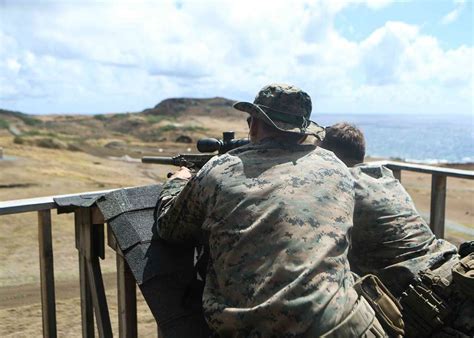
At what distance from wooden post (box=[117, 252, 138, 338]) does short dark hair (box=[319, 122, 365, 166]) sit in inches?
50.7

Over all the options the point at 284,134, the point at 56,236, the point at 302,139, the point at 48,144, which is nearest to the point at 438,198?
the point at 302,139

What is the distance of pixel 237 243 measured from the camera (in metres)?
2.11

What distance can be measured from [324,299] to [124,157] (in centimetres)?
2534

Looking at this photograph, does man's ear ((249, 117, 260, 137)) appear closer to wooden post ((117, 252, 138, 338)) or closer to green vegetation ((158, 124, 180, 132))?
wooden post ((117, 252, 138, 338))

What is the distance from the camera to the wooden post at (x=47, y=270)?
3.08 m

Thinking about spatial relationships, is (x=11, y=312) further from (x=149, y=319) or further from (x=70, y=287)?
(x=149, y=319)

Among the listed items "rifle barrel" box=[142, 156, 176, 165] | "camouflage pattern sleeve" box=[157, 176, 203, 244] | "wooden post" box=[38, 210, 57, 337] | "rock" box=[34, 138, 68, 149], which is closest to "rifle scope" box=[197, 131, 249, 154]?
"rifle barrel" box=[142, 156, 176, 165]

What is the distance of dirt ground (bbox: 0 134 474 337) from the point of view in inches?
215

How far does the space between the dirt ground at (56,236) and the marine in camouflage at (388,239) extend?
9.20 ft

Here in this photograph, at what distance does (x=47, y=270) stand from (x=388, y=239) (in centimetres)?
185

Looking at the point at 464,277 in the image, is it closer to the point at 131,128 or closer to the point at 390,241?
the point at 390,241

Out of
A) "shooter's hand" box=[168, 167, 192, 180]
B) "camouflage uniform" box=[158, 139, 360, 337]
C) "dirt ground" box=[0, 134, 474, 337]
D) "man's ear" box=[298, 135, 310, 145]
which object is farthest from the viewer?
"dirt ground" box=[0, 134, 474, 337]

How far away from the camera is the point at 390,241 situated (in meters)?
2.97

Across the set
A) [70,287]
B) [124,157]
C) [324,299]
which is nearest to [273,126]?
[324,299]
